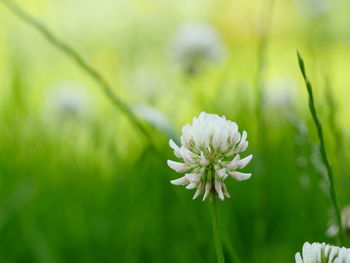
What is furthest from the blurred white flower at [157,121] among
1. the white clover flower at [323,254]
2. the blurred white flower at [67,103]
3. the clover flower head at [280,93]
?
the blurred white flower at [67,103]

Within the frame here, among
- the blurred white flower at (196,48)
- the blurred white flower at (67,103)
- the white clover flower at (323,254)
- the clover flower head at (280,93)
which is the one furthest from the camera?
the blurred white flower at (67,103)

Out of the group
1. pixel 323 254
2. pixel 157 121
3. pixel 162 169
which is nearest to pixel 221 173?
pixel 323 254

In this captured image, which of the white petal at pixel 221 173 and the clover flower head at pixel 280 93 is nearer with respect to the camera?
the white petal at pixel 221 173

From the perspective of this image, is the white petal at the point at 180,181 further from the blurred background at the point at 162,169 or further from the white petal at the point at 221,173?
the blurred background at the point at 162,169

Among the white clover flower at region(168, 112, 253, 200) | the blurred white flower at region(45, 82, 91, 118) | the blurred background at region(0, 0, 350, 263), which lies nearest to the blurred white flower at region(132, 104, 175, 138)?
the blurred background at region(0, 0, 350, 263)

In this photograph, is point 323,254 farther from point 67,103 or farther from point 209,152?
point 67,103

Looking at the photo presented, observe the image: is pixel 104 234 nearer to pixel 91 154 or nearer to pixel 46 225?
pixel 46 225

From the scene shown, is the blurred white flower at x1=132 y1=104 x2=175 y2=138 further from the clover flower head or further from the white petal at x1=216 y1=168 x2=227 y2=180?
the clover flower head
